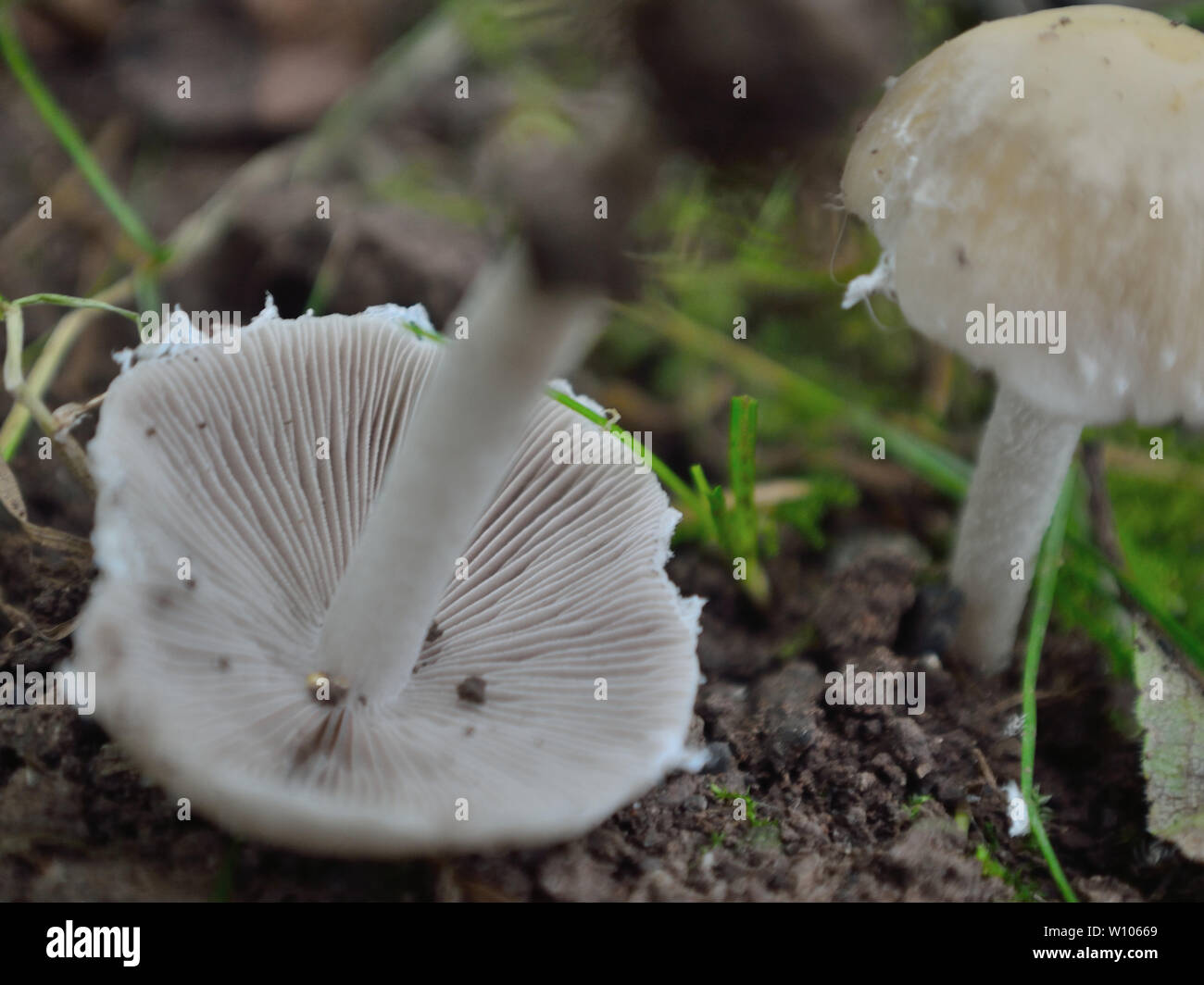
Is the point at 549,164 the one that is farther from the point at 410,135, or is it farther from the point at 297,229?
the point at 410,135

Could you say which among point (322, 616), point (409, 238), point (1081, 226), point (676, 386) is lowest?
point (322, 616)

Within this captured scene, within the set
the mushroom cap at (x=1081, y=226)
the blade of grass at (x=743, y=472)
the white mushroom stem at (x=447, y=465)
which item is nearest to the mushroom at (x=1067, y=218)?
the mushroom cap at (x=1081, y=226)

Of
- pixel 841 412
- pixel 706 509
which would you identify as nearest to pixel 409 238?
pixel 706 509

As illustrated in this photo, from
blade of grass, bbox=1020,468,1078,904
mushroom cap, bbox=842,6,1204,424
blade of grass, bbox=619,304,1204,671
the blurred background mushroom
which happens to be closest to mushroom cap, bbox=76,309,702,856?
the blurred background mushroom

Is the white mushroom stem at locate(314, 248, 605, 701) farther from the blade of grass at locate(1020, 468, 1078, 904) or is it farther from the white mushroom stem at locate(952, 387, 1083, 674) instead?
the blade of grass at locate(1020, 468, 1078, 904)

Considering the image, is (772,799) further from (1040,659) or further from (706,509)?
(1040,659)

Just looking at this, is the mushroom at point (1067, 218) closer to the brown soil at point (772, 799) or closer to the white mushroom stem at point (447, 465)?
the white mushroom stem at point (447, 465)
